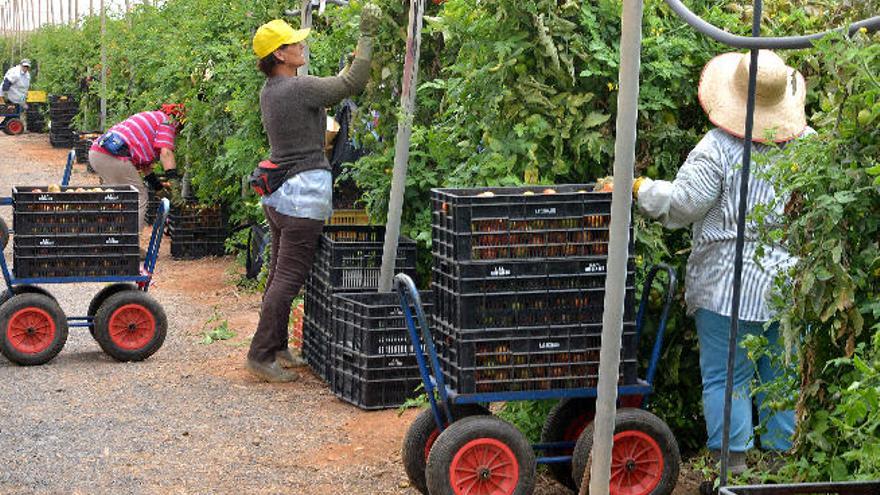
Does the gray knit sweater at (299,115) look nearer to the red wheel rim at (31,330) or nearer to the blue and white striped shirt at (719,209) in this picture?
the red wheel rim at (31,330)

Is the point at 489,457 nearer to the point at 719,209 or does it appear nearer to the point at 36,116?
the point at 719,209

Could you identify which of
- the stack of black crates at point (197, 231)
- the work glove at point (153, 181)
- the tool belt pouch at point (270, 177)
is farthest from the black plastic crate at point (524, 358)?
the stack of black crates at point (197, 231)

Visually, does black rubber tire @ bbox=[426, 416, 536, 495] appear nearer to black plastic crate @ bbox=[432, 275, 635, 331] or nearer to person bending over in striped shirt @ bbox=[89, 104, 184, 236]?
black plastic crate @ bbox=[432, 275, 635, 331]

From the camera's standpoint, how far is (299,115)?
8055 millimetres

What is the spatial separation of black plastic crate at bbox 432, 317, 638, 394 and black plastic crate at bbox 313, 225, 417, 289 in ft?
8.07

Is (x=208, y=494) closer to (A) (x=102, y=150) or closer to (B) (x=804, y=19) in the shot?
(B) (x=804, y=19)

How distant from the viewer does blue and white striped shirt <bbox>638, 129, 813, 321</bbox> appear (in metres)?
5.41

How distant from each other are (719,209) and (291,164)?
3.27 m

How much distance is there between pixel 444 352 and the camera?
5465mm

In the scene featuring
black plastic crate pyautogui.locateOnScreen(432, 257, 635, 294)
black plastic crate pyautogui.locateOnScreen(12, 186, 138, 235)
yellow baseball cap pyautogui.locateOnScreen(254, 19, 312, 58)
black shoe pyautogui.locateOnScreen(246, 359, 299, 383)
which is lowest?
black shoe pyautogui.locateOnScreen(246, 359, 299, 383)

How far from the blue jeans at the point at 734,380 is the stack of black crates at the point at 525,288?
432 mm

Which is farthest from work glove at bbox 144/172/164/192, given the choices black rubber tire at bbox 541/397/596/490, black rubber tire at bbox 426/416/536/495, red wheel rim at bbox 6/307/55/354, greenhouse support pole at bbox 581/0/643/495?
greenhouse support pole at bbox 581/0/643/495

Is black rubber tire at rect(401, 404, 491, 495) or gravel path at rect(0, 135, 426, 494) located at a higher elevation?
black rubber tire at rect(401, 404, 491, 495)

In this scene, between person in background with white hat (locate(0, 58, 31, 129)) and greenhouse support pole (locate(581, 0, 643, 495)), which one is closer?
greenhouse support pole (locate(581, 0, 643, 495))
